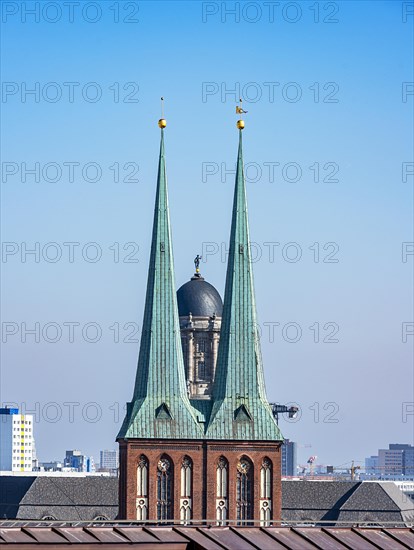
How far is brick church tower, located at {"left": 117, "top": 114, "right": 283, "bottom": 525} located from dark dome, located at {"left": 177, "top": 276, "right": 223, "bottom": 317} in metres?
12.2

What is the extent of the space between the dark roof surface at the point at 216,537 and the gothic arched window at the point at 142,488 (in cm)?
3707

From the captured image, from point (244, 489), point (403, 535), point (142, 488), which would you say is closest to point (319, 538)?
point (403, 535)

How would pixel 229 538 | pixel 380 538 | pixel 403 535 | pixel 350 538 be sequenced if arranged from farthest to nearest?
pixel 403 535 → pixel 380 538 → pixel 350 538 → pixel 229 538

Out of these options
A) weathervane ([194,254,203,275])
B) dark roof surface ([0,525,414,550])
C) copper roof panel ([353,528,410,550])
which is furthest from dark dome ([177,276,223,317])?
copper roof panel ([353,528,410,550])

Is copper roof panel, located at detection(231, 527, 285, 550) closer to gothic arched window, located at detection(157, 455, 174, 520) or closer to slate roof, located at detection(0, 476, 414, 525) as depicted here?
gothic arched window, located at detection(157, 455, 174, 520)

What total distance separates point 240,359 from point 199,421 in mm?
3490

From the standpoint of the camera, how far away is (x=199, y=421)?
289ft

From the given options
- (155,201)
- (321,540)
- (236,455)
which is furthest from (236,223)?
(321,540)

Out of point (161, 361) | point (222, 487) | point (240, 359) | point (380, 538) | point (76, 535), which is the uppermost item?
point (240, 359)

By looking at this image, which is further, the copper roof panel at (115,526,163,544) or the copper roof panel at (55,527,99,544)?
the copper roof panel at (115,526,163,544)

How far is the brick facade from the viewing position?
86.8 m

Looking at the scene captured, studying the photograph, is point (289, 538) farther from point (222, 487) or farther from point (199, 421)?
point (199, 421)

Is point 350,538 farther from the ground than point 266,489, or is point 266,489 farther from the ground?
point 266,489

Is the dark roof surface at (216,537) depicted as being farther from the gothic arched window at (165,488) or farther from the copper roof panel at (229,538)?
the gothic arched window at (165,488)
